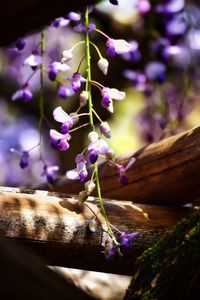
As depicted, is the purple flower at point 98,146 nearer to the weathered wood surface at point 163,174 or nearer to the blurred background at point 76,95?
the weathered wood surface at point 163,174

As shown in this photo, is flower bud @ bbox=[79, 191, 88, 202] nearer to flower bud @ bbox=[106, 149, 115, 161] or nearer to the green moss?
flower bud @ bbox=[106, 149, 115, 161]

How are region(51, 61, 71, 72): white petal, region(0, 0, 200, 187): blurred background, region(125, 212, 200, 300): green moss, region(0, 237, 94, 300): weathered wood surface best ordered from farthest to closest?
region(0, 0, 200, 187): blurred background < region(51, 61, 71, 72): white petal < region(125, 212, 200, 300): green moss < region(0, 237, 94, 300): weathered wood surface

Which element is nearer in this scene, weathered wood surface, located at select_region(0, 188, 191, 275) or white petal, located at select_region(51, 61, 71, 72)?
weathered wood surface, located at select_region(0, 188, 191, 275)

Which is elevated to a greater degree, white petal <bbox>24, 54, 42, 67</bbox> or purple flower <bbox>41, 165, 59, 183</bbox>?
white petal <bbox>24, 54, 42, 67</bbox>

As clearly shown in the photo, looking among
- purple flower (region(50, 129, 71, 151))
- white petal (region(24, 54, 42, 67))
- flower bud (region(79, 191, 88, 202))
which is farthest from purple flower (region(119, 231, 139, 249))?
white petal (region(24, 54, 42, 67))

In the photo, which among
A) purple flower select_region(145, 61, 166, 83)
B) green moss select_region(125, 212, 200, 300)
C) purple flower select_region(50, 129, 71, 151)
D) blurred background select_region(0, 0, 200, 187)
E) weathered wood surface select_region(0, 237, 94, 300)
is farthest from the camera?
blurred background select_region(0, 0, 200, 187)

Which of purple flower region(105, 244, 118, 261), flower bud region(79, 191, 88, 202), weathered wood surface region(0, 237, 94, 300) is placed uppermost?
flower bud region(79, 191, 88, 202)

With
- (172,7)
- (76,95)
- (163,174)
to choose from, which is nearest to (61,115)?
(163,174)

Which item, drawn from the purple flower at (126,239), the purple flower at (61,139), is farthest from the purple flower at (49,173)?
the purple flower at (126,239)
